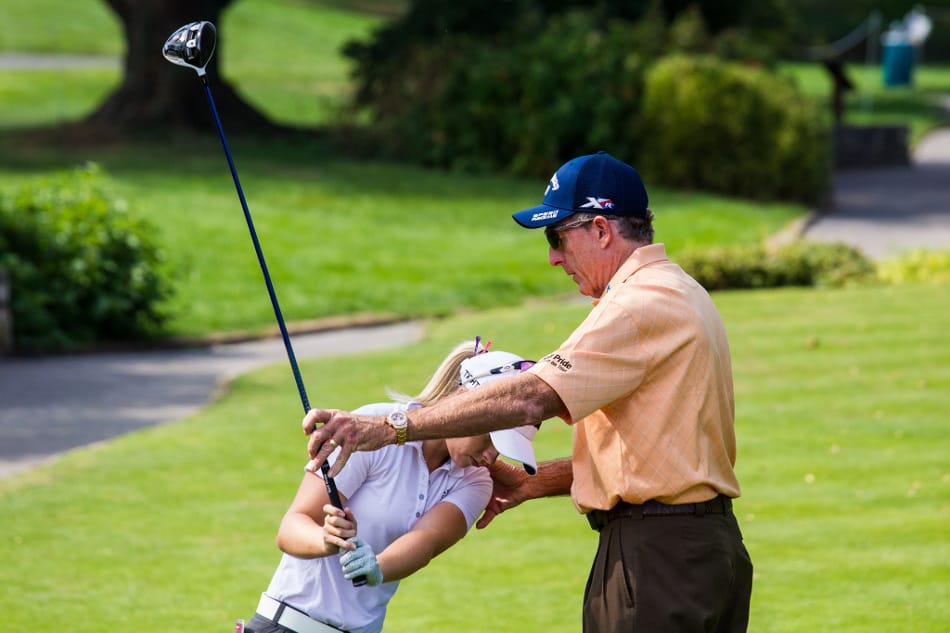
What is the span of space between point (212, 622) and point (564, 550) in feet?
7.14

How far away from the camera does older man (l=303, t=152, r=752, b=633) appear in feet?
12.4

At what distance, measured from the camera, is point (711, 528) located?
3926 millimetres

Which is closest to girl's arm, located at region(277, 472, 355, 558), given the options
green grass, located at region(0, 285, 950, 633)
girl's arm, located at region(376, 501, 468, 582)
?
girl's arm, located at region(376, 501, 468, 582)

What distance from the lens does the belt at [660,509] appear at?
3904mm

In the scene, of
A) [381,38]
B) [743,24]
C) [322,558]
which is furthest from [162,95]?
[322,558]

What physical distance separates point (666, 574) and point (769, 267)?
44.1ft

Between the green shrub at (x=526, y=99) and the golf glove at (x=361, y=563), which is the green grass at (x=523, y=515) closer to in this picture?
the golf glove at (x=361, y=563)

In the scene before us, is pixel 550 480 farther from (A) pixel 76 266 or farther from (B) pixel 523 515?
(A) pixel 76 266

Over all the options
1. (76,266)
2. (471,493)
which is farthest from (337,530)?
(76,266)

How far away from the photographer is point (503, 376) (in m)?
4.00

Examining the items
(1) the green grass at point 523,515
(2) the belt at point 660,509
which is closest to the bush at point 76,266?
(1) the green grass at point 523,515

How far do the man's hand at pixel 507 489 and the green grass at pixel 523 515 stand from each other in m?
2.44

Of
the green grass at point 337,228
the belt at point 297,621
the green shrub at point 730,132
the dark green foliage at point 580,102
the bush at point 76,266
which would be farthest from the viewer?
the dark green foliage at point 580,102

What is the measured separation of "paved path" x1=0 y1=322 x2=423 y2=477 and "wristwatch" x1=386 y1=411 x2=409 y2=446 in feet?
24.1
